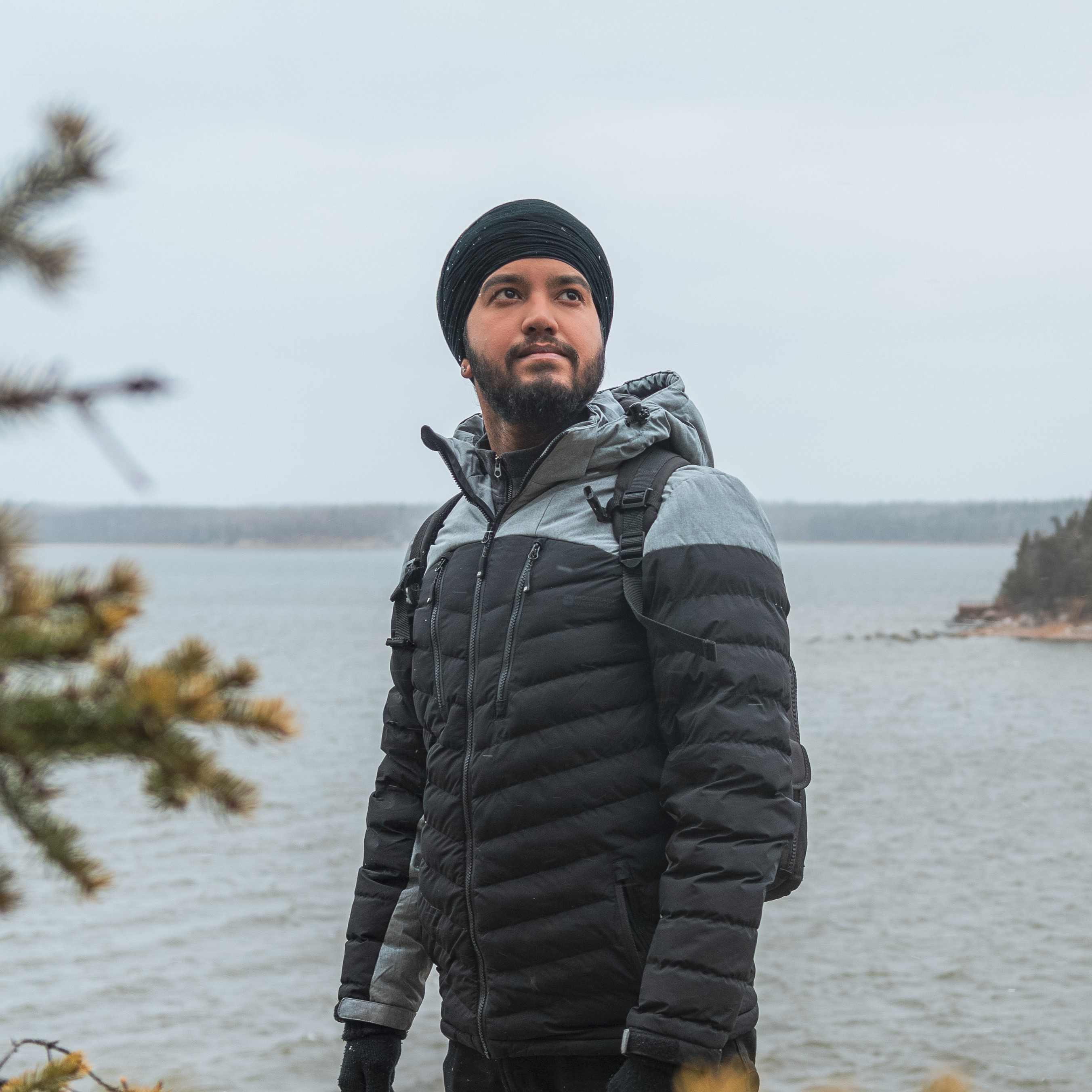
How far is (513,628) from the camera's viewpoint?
7.59 feet

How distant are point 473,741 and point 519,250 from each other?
1.04 metres

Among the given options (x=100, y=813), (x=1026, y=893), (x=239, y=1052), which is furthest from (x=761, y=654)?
(x=100, y=813)

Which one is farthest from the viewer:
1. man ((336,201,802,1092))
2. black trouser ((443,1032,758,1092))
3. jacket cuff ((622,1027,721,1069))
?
black trouser ((443,1032,758,1092))

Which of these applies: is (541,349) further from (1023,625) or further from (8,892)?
(1023,625)

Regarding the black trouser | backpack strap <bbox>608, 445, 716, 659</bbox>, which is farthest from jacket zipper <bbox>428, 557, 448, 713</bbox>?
the black trouser

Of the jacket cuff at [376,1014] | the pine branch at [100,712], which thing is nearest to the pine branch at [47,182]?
the pine branch at [100,712]

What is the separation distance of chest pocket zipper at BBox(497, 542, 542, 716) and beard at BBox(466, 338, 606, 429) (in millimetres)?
317

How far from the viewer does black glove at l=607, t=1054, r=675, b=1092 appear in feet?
6.61

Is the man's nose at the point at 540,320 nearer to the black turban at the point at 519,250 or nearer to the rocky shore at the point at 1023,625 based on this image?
the black turban at the point at 519,250

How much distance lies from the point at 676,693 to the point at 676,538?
281 mm

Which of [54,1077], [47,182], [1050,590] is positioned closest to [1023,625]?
[1050,590]

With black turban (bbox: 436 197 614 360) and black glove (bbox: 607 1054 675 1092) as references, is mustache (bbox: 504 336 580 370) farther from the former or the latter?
black glove (bbox: 607 1054 675 1092)

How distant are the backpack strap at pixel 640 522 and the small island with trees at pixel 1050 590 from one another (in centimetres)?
4927

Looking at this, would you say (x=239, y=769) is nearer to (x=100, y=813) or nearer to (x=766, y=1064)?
(x=100, y=813)
